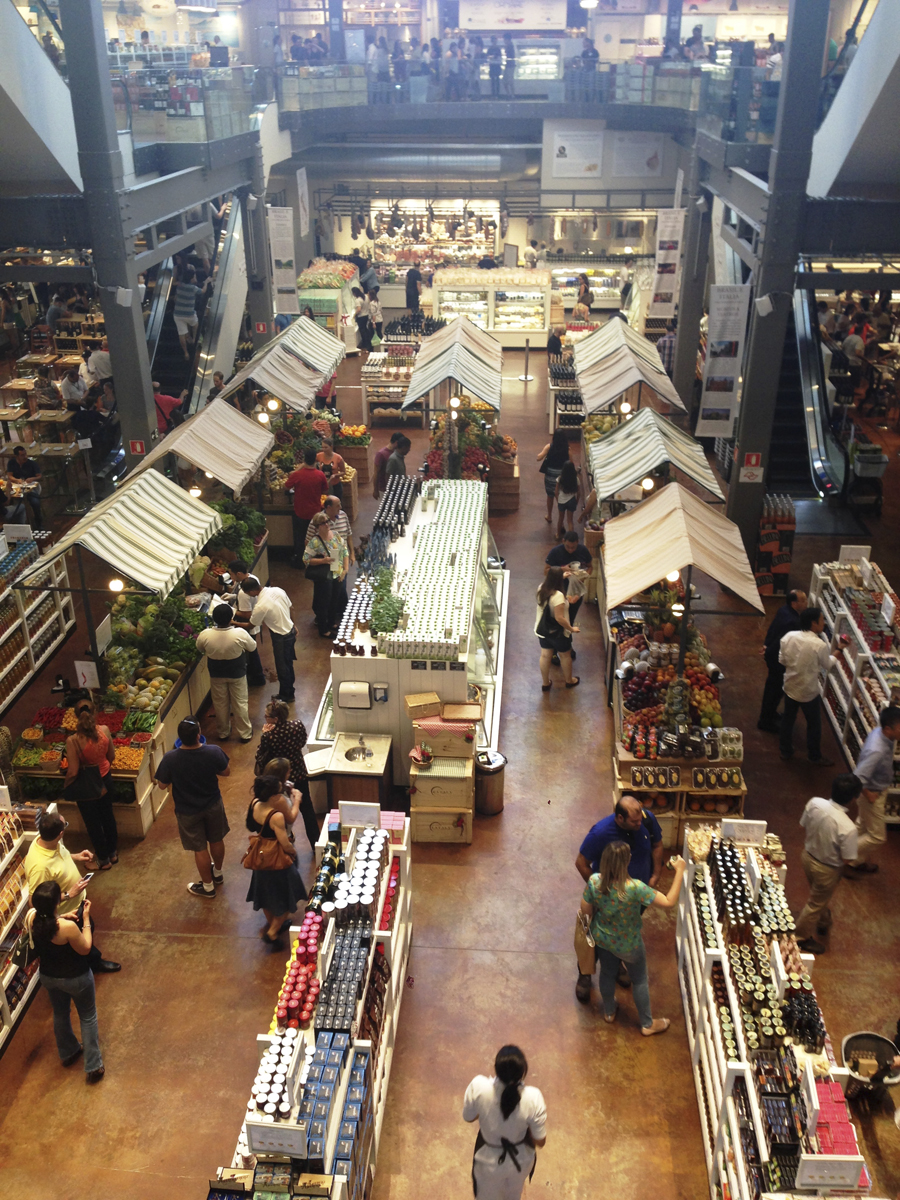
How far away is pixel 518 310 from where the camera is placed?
81.6 ft

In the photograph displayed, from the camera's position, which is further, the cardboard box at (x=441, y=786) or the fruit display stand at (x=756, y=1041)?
the cardboard box at (x=441, y=786)

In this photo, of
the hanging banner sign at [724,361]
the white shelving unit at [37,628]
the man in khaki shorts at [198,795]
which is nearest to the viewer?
the man in khaki shorts at [198,795]

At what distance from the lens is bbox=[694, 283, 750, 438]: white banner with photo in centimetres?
1276

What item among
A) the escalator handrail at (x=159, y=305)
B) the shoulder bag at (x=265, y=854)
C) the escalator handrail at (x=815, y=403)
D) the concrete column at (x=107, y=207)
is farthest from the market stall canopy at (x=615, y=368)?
the shoulder bag at (x=265, y=854)

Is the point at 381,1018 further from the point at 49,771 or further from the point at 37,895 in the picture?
the point at 49,771

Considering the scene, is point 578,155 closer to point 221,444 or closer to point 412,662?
point 221,444

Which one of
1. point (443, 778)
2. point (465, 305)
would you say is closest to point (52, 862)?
point (443, 778)

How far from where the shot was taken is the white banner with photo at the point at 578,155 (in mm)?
25250

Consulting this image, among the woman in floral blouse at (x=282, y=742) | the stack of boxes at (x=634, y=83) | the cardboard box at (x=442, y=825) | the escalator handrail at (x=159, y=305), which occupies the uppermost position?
the stack of boxes at (x=634, y=83)

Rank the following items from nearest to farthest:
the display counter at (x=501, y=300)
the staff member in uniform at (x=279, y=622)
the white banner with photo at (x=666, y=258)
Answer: the staff member in uniform at (x=279, y=622) < the white banner with photo at (x=666, y=258) < the display counter at (x=501, y=300)

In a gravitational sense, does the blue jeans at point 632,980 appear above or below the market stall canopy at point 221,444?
below

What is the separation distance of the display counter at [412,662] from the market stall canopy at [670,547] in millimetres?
1365

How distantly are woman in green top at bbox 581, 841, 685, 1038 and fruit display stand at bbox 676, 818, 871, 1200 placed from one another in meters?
0.31

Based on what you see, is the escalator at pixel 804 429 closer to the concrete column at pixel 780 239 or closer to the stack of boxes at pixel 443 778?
the concrete column at pixel 780 239
